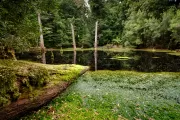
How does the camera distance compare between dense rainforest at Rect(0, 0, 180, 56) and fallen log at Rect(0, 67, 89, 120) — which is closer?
fallen log at Rect(0, 67, 89, 120)

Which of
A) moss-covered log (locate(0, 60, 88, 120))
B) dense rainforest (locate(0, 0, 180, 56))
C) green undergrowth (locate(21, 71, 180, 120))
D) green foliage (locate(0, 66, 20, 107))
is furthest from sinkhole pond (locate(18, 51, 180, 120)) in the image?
dense rainforest (locate(0, 0, 180, 56))

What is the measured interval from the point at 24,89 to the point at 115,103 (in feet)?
11.2

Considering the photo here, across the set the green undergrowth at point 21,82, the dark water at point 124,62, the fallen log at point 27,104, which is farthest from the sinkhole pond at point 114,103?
the dark water at point 124,62

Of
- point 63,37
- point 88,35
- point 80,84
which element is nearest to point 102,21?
point 88,35

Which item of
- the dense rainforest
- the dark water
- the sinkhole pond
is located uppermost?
the dense rainforest

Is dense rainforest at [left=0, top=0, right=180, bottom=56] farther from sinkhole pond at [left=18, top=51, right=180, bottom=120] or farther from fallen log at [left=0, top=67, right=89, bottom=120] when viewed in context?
sinkhole pond at [left=18, top=51, right=180, bottom=120]

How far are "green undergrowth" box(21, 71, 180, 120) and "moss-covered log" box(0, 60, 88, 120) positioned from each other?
37 cm

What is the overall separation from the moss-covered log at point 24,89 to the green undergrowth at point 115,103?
37 centimetres

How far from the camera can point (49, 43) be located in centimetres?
4353

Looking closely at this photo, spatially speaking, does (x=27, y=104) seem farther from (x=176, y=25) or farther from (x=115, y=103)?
(x=176, y=25)

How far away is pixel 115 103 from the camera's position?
Result: 25.1 ft

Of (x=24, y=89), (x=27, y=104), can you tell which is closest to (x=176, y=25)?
(x=24, y=89)

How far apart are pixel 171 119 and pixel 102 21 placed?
46.0m

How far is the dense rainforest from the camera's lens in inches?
288
